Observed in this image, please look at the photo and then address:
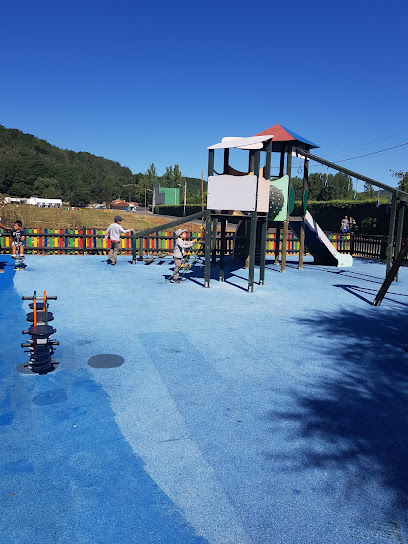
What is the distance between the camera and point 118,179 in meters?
191

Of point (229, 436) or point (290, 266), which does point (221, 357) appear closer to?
point (229, 436)

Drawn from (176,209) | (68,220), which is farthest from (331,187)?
(68,220)

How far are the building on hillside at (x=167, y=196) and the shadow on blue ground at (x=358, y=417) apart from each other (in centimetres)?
8194

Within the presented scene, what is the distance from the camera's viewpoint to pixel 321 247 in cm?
2059

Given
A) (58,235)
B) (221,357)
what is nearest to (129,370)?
(221,357)

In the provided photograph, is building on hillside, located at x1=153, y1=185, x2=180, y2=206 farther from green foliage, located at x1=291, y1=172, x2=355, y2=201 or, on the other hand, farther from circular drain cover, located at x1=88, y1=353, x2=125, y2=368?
circular drain cover, located at x1=88, y1=353, x2=125, y2=368

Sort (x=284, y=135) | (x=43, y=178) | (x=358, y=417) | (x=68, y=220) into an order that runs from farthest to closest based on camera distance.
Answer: (x=43, y=178)
(x=68, y=220)
(x=284, y=135)
(x=358, y=417)

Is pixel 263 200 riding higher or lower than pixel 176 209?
lower

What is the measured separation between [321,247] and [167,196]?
242ft

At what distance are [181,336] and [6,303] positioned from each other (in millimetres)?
5038

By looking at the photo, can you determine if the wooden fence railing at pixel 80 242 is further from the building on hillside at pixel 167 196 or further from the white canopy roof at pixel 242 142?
the building on hillside at pixel 167 196

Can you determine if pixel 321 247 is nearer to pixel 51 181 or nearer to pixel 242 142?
pixel 242 142

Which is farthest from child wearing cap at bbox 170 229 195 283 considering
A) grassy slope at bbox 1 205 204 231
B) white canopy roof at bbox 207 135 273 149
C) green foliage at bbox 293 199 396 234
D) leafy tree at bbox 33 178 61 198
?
leafy tree at bbox 33 178 61 198

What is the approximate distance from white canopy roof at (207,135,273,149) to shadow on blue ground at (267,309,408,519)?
661cm
